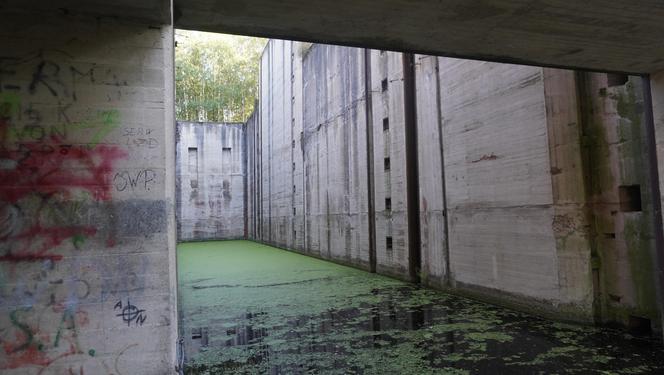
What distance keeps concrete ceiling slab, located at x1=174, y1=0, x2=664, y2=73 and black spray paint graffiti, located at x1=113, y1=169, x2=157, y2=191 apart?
129cm

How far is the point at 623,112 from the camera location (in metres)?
5.27

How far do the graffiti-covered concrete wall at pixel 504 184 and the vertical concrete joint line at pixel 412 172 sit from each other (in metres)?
0.04

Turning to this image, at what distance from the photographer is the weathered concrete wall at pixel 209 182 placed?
27.2 metres

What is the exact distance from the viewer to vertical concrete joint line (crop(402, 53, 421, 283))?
917 centimetres

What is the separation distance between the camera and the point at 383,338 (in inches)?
201

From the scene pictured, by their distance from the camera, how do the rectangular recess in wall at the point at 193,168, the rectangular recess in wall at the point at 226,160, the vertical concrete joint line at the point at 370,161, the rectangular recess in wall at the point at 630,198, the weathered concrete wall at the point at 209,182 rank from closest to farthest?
the rectangular recess in wall at the point at 630,198 < the vertical concrete joint line at the point at 370,161 < the weathered concrete wall at the point at 209,182 < the rectangular recess in wall at the point at 193,168 < the rectangular recess in wall at the point at 226,160

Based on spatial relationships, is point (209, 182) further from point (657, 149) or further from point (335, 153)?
point (657, 149)

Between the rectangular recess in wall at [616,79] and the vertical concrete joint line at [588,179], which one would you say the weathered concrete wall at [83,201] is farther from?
the rectangular recess in wall at [616,79]

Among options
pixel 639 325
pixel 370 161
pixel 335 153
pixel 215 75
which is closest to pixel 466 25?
pixel 639 325

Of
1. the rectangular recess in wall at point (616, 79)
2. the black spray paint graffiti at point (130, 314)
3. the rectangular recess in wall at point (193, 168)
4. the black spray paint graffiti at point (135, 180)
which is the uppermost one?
the rectangular recess in wall at point (193, 168)

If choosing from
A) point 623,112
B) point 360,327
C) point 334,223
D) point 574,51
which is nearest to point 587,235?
point 623,112

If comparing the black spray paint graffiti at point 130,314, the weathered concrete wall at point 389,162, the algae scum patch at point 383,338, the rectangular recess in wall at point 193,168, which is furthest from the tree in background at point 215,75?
the black spray paint graffiti at point 130,314

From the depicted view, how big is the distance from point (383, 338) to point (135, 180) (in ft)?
10.4

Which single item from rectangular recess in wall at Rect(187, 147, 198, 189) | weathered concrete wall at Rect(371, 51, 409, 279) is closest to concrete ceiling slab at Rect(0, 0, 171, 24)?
weathered concrete wall at Rect(371, 51, 409, 279)
